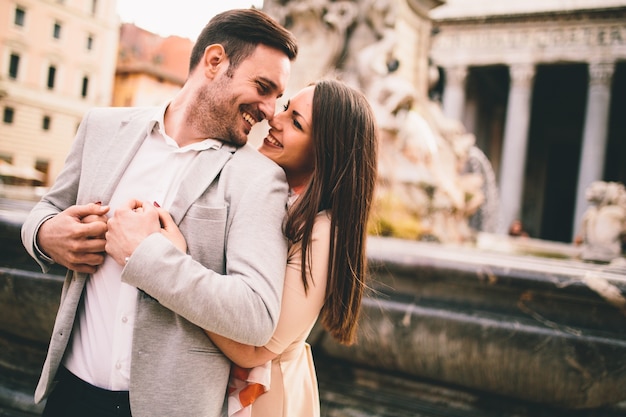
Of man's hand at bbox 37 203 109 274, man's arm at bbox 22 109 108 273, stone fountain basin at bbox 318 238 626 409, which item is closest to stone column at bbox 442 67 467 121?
stone fountain basin at bbox 318 238 626 409

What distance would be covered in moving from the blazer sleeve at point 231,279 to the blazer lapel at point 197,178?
14 cm

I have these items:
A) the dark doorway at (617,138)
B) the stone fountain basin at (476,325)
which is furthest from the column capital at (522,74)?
the stone fountain basin at (476,325)

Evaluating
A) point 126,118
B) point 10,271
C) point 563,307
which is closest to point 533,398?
point 563,307

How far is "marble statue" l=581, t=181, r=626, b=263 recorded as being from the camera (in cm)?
671

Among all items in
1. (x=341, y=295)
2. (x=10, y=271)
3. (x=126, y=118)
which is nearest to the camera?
(x=341, y=295)

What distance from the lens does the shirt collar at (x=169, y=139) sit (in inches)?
59.7

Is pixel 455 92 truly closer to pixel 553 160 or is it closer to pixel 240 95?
pixel 553 160

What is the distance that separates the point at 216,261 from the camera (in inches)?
53.4

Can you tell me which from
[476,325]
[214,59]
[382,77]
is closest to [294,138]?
[214,59]

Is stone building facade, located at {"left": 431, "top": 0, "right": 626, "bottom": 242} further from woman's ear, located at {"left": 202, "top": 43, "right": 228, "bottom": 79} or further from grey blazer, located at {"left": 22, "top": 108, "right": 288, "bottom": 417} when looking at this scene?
grey blazer, located at {"left": 22, "top": 108, "right": 288, "bottom": 417}

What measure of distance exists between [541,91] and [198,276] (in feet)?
117

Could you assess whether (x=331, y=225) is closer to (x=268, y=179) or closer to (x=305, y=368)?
(x=268, y=179)

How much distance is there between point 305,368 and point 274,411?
0.62ft

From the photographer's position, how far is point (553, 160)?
33.6 metres
